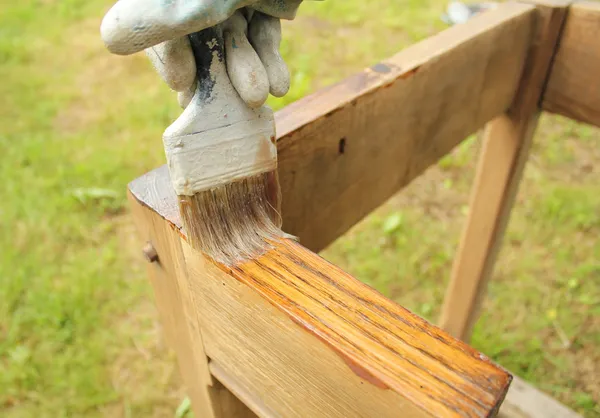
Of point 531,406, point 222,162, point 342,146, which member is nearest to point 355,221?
point 342,146

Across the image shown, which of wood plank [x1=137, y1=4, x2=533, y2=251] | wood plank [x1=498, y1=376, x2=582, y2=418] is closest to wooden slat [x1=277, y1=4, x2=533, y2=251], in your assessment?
wood plank [x1=137, y1=4, x2=533, y2=251]

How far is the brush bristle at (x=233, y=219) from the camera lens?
508mm

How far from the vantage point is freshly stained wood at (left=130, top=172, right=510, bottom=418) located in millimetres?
406

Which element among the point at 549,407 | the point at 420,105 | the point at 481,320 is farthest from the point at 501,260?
the point at 420,105

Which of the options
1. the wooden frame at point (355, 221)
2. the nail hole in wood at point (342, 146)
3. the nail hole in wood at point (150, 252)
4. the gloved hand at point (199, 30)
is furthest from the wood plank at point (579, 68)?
the nail hole in wood at point (150, 252)

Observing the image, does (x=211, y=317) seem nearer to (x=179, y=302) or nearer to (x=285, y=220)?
(x=179, y=302)

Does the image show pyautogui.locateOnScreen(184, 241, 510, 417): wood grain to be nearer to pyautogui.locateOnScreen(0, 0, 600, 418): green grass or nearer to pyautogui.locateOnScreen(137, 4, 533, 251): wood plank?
pyautogui.locateOnScreen(137, 4, 533, 251): wood plank

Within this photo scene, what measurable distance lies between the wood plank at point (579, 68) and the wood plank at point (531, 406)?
76 cm

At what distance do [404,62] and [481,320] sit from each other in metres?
1.08

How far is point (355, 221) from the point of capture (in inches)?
36.4

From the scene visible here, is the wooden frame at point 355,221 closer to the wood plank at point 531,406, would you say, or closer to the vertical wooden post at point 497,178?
the vertical wooden post at point 497,178

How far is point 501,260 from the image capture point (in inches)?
71.3

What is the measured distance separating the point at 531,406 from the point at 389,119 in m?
0.98

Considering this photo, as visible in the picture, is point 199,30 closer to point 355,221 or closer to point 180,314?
point 180,314
